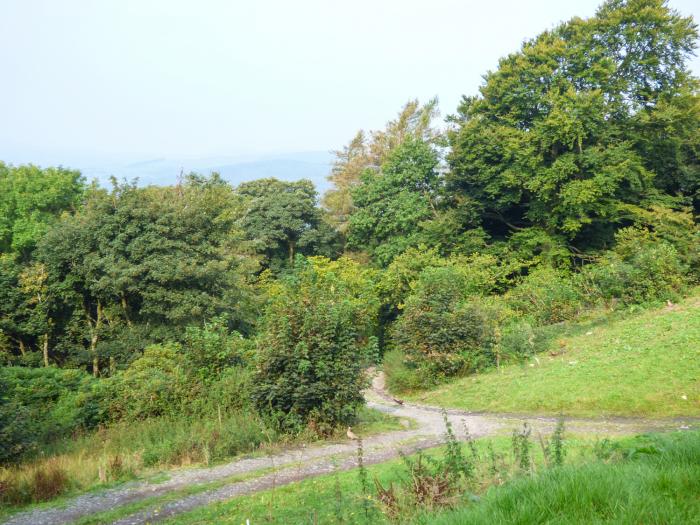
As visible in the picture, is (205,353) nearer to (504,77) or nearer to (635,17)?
(504,77)

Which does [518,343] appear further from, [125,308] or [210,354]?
[125,308]

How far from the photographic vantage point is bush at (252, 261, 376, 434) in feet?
45.1

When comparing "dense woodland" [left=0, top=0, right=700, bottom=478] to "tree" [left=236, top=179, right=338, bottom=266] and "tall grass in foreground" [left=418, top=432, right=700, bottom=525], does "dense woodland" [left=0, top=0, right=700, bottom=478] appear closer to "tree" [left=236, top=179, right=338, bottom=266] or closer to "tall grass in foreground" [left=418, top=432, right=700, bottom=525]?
"tree" [left=236, top=179, right=338, bottom=266]

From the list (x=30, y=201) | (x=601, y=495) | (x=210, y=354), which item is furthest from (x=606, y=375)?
(x=30, y=201)

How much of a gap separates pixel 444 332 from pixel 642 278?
26.0 ft

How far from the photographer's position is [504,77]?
3025cm

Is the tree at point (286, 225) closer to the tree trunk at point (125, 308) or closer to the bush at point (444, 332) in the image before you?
the tree trunk at point (125, 308)

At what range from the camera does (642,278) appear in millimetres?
21375

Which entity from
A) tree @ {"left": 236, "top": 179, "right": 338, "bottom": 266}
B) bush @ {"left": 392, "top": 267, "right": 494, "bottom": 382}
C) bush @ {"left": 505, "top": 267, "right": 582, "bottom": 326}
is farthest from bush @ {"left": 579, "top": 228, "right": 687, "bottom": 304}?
tree @ {"left": 236, "top": 179, "right": 338, "bottom": 266}

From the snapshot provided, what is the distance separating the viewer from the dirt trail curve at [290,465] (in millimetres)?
9000

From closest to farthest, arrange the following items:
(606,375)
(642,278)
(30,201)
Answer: (606,375), (642,278), (30,201)

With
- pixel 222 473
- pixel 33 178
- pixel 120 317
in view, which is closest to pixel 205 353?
pixel 222 473

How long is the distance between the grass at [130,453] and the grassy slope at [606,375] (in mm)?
3974

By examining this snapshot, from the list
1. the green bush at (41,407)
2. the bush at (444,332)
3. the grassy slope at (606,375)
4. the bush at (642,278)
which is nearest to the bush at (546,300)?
the bush at (642,278)
